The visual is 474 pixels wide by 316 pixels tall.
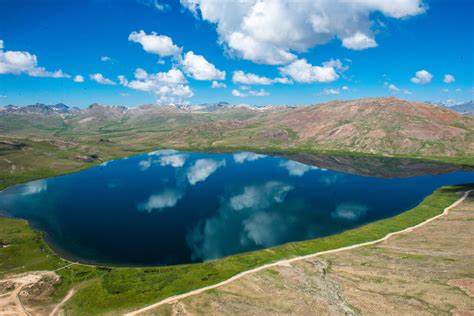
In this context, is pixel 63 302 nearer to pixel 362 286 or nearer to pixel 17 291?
pixel 17 291

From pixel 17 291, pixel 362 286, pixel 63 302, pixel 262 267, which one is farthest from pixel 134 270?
pixel 362 286

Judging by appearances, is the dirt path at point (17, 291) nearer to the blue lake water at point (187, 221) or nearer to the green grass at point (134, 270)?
the green grass at point (134, 270)

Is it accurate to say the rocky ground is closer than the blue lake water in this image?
Yes

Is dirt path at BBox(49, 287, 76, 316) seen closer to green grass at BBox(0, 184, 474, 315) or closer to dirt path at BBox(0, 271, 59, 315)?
green grass at BBox(0, 184, 474, 315)

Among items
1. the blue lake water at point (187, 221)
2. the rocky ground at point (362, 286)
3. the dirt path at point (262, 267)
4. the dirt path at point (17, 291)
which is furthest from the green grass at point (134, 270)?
the rocky ground at point (362, 286)

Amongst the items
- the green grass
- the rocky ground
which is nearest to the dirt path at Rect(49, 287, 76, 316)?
the green grass

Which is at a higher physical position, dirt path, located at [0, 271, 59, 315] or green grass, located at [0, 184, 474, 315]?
green grass, located at [0, 184, 474, 315]

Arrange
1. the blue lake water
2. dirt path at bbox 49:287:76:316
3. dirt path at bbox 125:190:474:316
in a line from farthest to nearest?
the blue lake water < dirt path at bbox 125:190:474:316 < dirt path at bbox 49:287:76:316

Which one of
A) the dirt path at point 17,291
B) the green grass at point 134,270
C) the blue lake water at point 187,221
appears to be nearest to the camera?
the dirt path at point 17,291

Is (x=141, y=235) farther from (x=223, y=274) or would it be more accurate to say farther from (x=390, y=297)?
(x=390, y=297)
